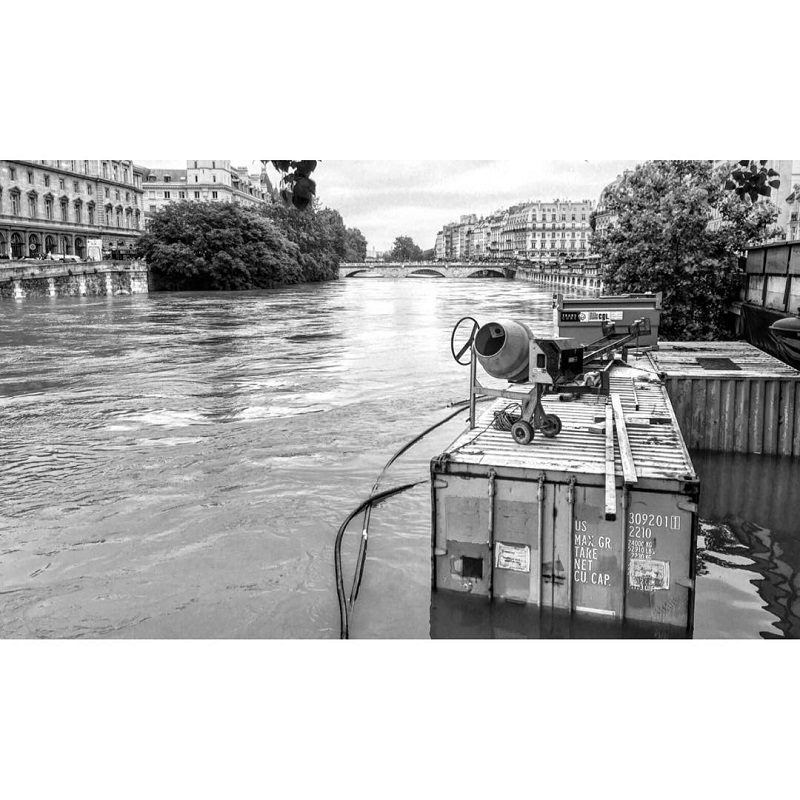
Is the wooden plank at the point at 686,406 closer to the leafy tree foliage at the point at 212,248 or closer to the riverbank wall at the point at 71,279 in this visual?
the riverbank wall at the point at 71,279

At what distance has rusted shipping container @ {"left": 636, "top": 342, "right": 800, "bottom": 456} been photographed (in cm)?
1391

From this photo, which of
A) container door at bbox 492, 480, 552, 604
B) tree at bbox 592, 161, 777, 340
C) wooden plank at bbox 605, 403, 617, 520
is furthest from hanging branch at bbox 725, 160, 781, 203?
tree at bbox 592, 161, 777, 340

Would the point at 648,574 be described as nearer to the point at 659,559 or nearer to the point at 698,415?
the point at 659,559

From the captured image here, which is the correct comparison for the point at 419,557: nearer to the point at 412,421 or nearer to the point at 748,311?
the point at 412,421

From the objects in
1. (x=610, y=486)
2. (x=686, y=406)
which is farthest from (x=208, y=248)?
(x=610, y=486)

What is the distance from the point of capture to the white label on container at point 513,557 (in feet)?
23.6

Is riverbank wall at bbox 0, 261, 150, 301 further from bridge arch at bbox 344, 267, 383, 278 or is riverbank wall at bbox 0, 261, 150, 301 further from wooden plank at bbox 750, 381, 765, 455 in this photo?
bridge arch at bbox 344, 267, 383, 278

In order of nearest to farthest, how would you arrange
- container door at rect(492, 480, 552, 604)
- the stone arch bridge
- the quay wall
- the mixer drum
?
container door at rect(492, 480, 552, 604), the mixer drum, the quay wall, the stone arch bridge

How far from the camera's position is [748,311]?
68.2 feet

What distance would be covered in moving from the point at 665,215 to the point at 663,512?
1758 centimetres

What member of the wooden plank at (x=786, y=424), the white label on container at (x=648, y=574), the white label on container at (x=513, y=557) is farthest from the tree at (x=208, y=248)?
the white label on container at (x=648, y=574)

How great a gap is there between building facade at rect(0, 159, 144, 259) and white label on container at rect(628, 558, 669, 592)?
73.3 meters

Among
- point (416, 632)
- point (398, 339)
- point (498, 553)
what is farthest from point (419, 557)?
point (398, 339)

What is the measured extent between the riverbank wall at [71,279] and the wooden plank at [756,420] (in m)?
54.0
